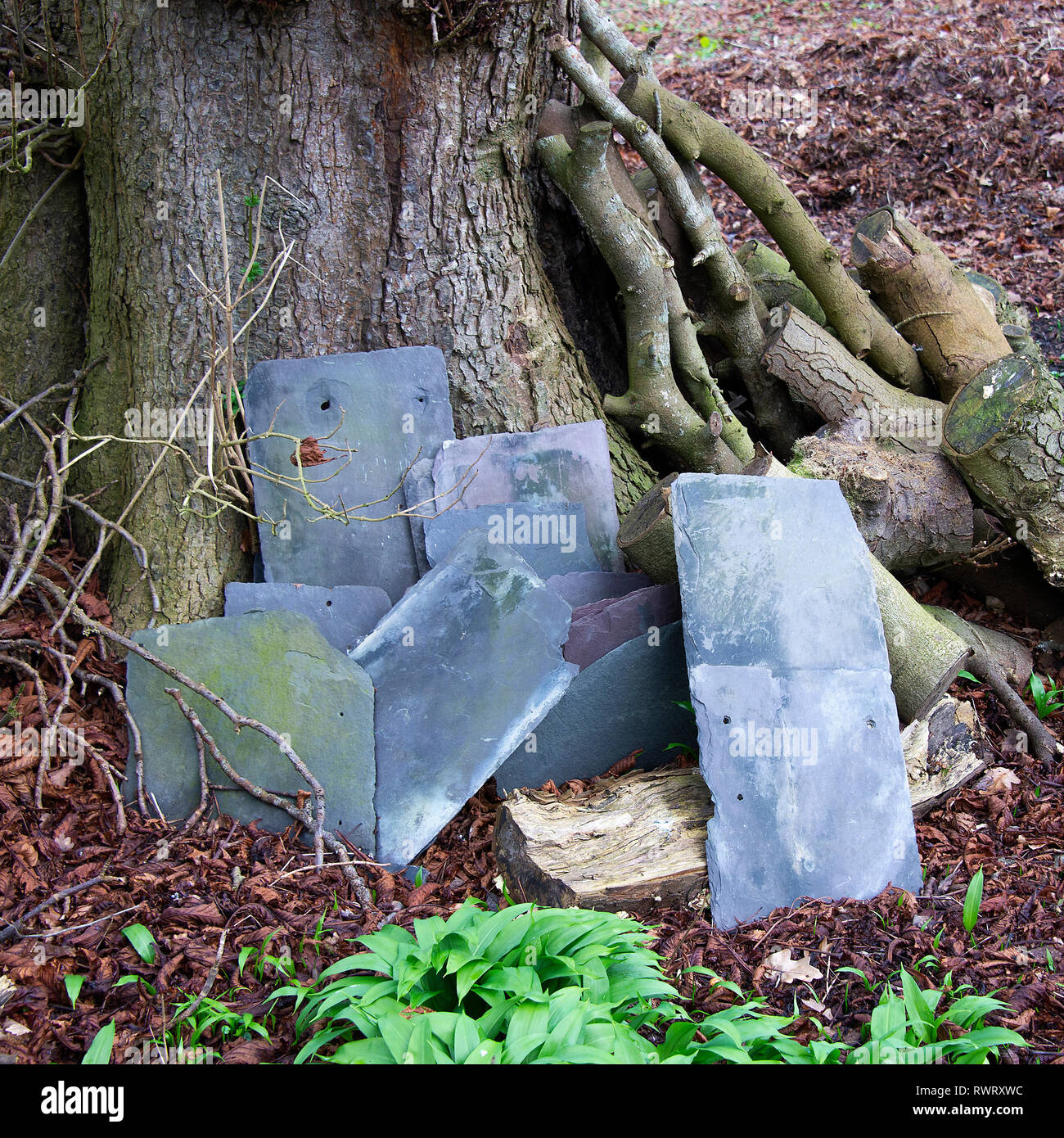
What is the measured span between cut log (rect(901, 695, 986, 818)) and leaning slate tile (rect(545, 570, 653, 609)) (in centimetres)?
111

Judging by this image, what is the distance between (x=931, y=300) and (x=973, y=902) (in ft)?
9.23

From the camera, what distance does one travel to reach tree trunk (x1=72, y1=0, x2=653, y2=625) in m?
3.41

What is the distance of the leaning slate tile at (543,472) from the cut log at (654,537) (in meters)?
0.16

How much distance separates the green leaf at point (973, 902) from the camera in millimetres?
2697

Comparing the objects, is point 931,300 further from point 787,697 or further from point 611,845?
point 611,845

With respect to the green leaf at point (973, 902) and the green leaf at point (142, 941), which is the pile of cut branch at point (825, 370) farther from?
the green leaf at point (142, 941)

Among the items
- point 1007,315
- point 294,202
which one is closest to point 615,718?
point 294,202

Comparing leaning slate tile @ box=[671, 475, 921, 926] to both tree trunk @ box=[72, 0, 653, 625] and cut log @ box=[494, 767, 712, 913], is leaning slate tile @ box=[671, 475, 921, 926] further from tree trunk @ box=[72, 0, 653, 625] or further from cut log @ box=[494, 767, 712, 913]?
tree trunk @ box=[72, 0, 653, 625]

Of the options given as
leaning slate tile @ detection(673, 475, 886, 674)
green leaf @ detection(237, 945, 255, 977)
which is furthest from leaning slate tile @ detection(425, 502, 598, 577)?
green leaf @ detection(237, 945, 255, 977)

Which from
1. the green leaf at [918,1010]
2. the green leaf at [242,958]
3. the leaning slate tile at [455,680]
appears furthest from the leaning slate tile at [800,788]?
the green leaf at [242,958]

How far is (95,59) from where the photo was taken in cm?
353

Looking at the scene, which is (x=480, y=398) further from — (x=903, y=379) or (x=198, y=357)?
(x=903, y=379)

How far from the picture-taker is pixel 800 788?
2914 mm
